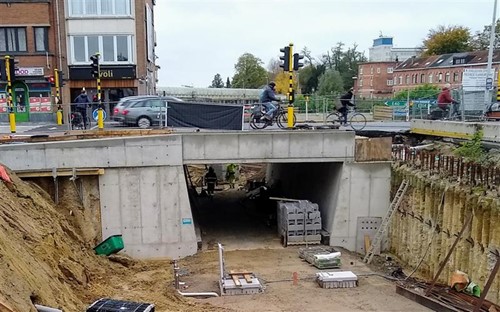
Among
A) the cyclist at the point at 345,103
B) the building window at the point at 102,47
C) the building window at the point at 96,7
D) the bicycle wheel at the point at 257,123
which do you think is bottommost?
the bicycle wheel at the point at 257,123

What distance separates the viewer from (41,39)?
109ft

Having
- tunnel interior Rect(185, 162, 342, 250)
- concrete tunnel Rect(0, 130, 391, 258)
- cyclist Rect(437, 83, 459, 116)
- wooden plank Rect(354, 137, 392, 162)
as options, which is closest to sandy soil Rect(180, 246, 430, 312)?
tunnel interior Rect(185, 162, 342, 250)

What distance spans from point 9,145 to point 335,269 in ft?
38.5

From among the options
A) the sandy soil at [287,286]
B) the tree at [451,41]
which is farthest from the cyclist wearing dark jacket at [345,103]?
the tree at [451,41]

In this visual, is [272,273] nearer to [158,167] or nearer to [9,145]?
[158,167]

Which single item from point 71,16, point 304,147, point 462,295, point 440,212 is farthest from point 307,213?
point 71,16

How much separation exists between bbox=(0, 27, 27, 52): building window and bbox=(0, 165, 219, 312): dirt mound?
2172 centimetres

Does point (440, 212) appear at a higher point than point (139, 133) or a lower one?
lower

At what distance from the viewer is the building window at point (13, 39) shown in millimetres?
33094

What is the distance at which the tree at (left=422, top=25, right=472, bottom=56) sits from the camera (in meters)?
78.5

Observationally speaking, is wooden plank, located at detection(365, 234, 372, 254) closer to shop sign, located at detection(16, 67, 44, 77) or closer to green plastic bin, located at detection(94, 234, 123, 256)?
green plastic bin, located at detection(94, 234, 123, 256)

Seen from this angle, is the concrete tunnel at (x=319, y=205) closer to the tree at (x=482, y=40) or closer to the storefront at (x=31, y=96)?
the storefront at (x=31, y=96)

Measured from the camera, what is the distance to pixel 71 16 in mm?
33281

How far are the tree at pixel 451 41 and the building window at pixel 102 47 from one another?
207 ft
